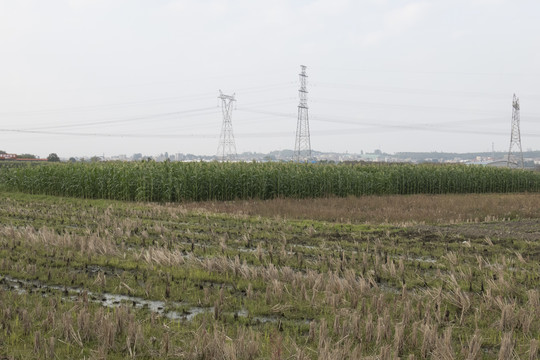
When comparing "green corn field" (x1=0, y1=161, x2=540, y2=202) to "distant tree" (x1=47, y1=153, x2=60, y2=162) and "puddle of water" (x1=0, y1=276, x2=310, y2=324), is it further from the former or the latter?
"distant tree" (x1=47, y1=153, x2=60, y2=162)

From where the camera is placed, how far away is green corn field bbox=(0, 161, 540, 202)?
75.5ft

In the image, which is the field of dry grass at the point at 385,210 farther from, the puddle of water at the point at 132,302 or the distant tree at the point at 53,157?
the distant tree at the point at 53,157

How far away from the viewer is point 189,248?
1008cm

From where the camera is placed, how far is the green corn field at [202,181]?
23000 mm

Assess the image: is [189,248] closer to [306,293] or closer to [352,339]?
[306,293]

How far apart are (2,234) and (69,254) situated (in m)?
3.21

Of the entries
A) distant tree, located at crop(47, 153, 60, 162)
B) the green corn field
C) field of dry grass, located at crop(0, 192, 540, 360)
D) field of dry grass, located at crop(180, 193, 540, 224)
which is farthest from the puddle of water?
distant tree, located at crop(47, 153, 60, 162)

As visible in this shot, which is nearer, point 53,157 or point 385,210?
point 385,210

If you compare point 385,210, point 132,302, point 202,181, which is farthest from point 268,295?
point 202,181

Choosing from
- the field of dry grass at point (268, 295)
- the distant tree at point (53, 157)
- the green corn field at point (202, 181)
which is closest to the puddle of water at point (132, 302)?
the field of dry grass at point (268, 295)

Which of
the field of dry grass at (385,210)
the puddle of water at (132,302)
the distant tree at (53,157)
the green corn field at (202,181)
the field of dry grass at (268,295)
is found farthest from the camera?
the distant tree at (53,157)

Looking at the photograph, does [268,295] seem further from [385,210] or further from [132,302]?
[385,210]

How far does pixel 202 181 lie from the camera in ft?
76.9

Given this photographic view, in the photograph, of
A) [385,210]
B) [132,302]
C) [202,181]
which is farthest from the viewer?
[202,181]
